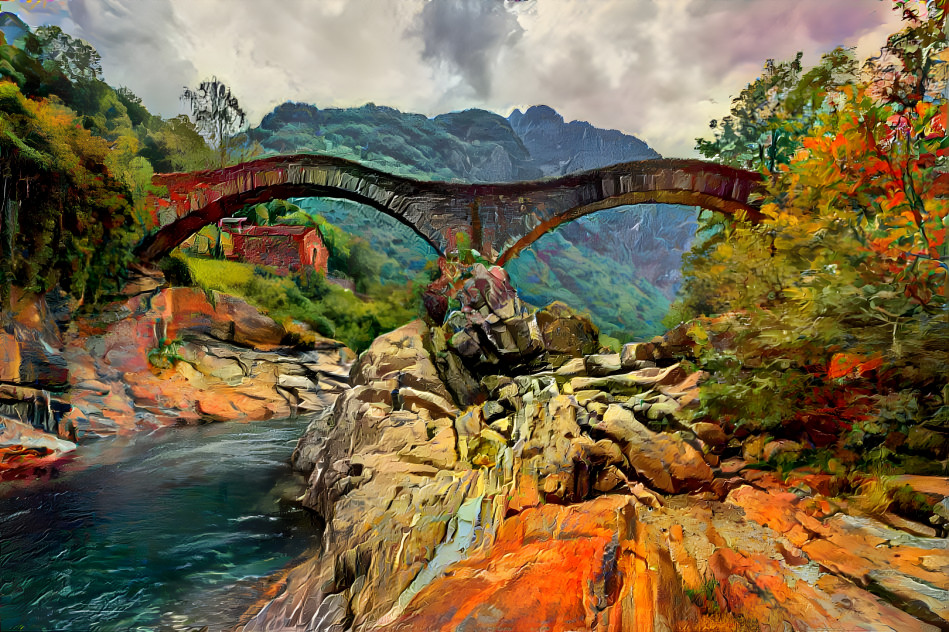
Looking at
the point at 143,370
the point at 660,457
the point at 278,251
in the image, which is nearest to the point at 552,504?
the point at 660,457

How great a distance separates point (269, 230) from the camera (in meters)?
18.0

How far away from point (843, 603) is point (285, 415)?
32.1 ft

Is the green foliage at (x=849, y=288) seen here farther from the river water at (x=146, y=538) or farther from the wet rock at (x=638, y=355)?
the river water at (x=146, y=538)

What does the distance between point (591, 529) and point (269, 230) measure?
18.5 meters

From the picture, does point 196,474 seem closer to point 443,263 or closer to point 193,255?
point 443,263

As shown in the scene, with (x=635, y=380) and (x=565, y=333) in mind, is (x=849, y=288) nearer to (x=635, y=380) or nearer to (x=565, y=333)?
(x=635, y=380)

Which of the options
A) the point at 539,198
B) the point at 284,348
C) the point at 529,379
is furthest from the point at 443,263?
the point at 529,379

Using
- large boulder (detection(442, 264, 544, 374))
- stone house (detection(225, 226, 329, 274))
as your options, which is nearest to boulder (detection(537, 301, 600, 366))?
large boulder (detection(442, 264, 544, 374))

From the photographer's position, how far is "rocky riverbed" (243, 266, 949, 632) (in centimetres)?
219

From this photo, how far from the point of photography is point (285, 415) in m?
9.69

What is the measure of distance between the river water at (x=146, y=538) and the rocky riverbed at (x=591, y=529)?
1.81 feet

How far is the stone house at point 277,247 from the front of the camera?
17.4m

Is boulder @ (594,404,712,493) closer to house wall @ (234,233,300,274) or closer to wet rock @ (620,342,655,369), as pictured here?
wet rock @ (620,342,655,369)

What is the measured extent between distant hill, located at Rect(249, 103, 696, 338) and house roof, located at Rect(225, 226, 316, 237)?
3.27 metres
